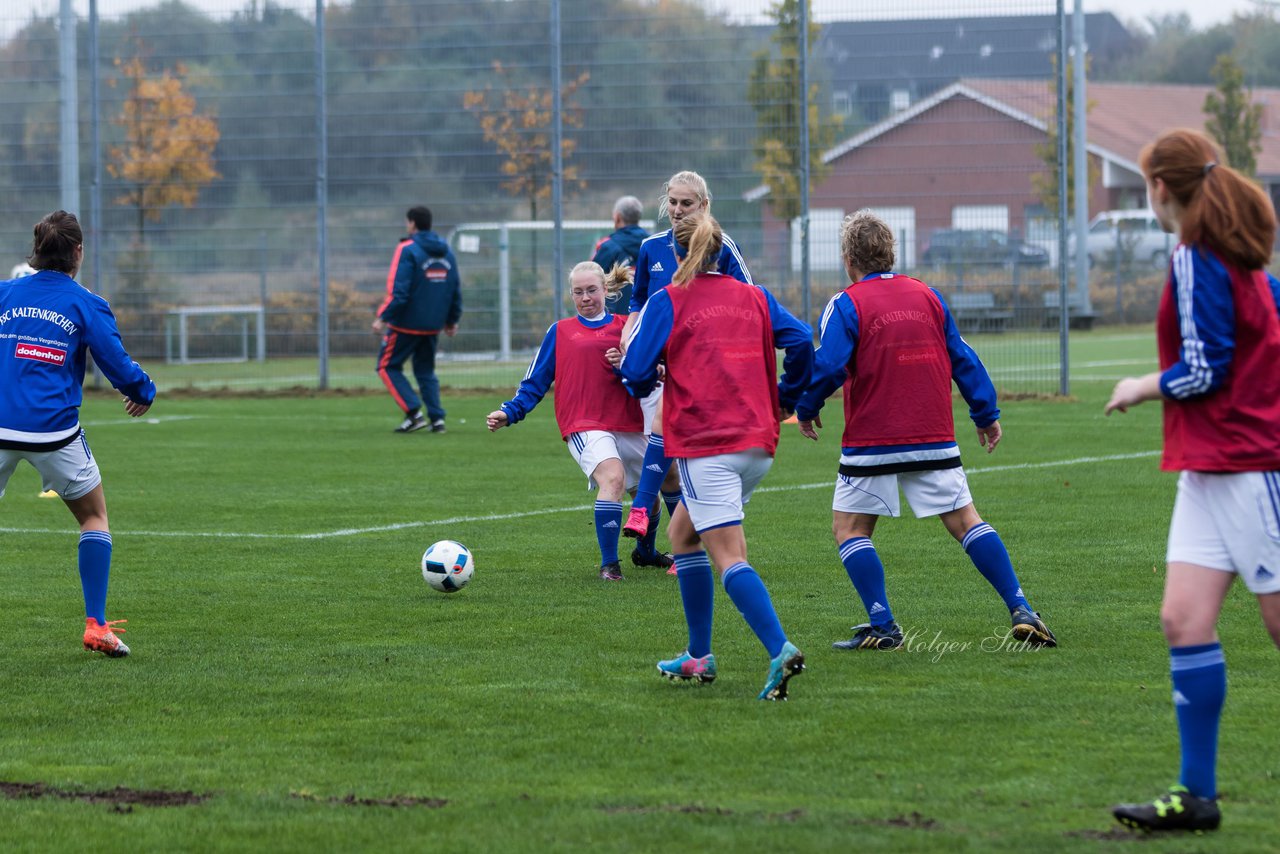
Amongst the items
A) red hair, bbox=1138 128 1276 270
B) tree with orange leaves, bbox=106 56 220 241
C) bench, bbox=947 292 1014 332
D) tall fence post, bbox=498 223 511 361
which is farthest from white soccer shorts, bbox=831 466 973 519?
tree with orange leaves, bbox=106 56 220 241

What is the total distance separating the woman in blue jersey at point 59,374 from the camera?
22.9 feet

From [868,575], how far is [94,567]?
10.2 ft

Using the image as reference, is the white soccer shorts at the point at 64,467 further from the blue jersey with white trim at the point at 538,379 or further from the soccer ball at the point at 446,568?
the blue jersey with white trim at the point at 538,379

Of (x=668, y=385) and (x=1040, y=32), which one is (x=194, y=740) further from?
(x=1040, y=32)

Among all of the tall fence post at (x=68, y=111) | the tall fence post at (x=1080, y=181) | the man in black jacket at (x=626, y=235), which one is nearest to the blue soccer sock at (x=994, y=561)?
the man in black jacket at (x=626, y=235)

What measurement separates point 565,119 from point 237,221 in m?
4.90

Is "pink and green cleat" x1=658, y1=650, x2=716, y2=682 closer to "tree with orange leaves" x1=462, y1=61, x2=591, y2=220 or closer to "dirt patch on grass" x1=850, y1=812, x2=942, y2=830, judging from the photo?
"dirt patch on grass" x1=850, y1=812, x2=942, y2=830

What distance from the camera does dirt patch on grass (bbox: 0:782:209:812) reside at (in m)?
4.95

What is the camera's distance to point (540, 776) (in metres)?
5.14

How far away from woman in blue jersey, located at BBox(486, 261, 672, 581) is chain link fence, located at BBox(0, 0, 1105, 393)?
11.5 meters

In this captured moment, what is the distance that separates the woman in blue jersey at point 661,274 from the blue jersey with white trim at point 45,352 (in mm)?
2142

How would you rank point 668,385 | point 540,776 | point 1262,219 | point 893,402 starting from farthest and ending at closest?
point 893,402, point 668,385, point 540,776, point 1262,219

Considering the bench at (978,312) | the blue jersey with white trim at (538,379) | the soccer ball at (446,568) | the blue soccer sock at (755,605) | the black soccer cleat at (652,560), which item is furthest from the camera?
the bench at (978,312)

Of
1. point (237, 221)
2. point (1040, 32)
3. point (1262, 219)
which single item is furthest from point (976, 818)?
point (237, 221)
